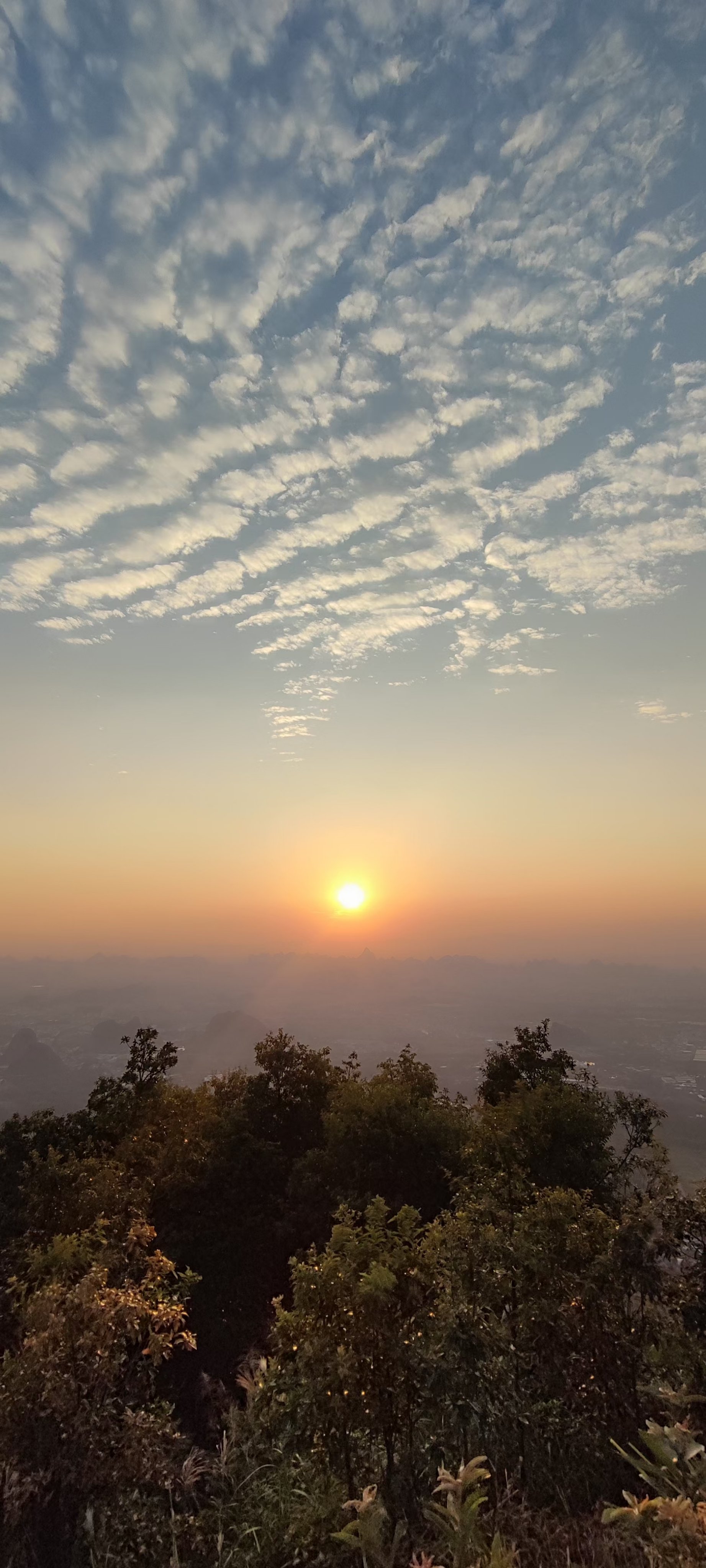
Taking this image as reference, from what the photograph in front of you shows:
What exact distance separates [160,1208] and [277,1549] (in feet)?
61.6

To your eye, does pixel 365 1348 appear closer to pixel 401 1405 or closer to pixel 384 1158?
pixel 401 1405

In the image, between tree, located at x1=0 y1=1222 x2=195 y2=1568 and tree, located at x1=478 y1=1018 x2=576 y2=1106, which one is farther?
tree, located at x1=478 y1=1018 x2=576 y2=1106

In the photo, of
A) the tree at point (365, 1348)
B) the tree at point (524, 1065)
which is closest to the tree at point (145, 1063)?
the tree at point (524, 1065)

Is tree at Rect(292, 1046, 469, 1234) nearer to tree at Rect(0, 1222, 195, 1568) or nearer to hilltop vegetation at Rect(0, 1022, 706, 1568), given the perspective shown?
hilltop vegetation at Rect(0, 1022, 706, 1568)

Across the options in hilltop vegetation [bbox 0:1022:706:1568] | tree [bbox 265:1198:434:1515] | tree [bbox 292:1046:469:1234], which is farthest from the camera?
tree [bbox 292:1046:469:1234]

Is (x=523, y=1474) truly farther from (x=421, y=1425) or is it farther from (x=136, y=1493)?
(x=136, y=1493)

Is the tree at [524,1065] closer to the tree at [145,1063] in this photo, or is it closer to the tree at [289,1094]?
the tree at [289,1094]

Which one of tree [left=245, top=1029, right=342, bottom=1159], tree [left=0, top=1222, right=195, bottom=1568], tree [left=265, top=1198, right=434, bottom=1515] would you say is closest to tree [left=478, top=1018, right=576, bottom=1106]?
tree [left=245, top=1029, right=342, bottom=1159]

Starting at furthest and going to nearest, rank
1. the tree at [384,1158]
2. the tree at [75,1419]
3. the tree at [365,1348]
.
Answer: the tree at [384,1158] → the tree at [75,1419] → the tree at [365,1348]

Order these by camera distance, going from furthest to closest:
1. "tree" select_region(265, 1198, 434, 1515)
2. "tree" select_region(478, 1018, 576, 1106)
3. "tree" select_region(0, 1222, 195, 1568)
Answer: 1. "tree" select_region(478, 1018, 576, 1106)
2. "tree" select_region(0, 1222, 195, 1568)
3. "tree" select_region(265, 1198, 434, 1515)

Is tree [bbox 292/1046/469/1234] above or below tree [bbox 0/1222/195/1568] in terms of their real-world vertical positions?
below

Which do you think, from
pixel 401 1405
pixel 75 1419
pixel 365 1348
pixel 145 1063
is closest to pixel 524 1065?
pixel 145 1063

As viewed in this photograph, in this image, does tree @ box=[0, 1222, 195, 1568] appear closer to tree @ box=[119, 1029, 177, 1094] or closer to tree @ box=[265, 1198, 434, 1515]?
tree @ box=[265, 1198, 434, 1515]

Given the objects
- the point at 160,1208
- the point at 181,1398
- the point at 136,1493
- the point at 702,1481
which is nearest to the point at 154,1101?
the point at 160,1208
